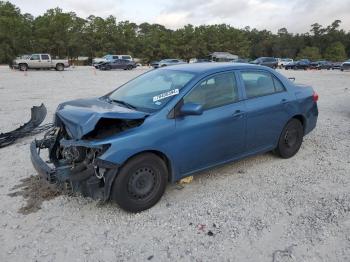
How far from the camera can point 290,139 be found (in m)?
5.72

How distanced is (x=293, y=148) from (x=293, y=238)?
248 centimetres

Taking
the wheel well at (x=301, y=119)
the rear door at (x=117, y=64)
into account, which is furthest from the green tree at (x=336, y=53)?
the wheel well at (x=301, y=119)

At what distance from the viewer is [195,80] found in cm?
445

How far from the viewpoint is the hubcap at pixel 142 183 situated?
3.93 metres

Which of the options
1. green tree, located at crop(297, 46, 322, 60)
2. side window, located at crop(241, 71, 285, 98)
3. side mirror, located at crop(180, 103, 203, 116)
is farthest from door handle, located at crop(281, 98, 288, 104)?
green tree, located at crop(297, 46, 322, 60)

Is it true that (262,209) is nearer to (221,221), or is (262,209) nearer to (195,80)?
(221,221)

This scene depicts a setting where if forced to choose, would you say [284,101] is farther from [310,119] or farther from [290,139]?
[310,119]

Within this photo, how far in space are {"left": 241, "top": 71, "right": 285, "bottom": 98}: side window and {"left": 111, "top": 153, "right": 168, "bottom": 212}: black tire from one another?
178 centimetres

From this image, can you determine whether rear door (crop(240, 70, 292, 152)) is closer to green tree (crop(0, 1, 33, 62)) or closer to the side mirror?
the side mirror

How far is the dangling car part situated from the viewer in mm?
6717

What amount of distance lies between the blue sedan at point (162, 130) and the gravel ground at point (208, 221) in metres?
→ 0.33

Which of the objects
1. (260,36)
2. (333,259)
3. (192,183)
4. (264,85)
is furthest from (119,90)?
(260,36)

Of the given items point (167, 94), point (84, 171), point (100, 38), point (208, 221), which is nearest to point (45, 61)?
point (100, 38)

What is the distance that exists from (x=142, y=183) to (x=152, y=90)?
1349mm
